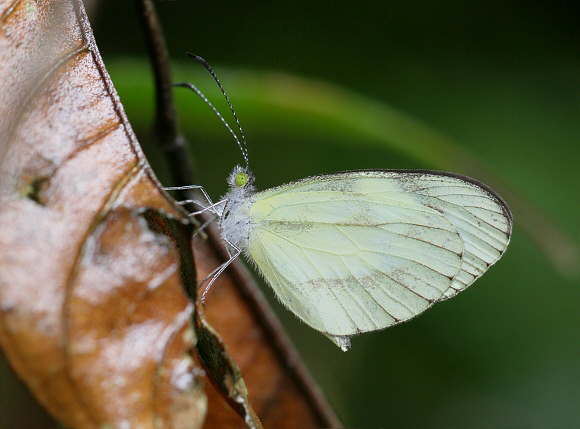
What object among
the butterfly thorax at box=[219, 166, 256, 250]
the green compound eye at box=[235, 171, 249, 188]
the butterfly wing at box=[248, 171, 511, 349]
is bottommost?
the butterfly wing at box=[248, 171, 511, 349]

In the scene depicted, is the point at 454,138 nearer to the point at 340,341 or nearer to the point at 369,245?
the point at 369,245

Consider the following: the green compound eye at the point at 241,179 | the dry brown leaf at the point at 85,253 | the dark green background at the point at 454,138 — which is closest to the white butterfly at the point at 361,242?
the green compound eye at the point at 241,179

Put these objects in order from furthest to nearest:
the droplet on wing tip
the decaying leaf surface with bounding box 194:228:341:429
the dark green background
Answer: the dark green background → the droplet on wing tip → the decaying leaf surface with bounding box 194:228:341:429

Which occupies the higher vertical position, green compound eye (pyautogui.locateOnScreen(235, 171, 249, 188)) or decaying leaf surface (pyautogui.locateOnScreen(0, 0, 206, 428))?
green compound eye (pyautogui.locateOnScreen(235, 171, 249, 188))

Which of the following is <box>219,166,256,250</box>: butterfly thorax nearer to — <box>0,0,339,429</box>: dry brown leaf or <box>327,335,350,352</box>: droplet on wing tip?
<box>327,335,350,352</box>: droplet on wing tip

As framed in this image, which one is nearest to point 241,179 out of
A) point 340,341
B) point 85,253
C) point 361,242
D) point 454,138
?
point 361,242

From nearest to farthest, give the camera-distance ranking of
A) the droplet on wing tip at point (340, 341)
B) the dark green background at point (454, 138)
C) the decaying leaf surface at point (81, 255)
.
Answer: the decaying leaf surface at point (81, 255)
the droplet on wing tip at point (340, 341)
the dark green background at point (454, 138)

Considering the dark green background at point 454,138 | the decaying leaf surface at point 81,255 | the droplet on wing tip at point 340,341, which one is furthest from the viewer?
the dark green background at point 454,138

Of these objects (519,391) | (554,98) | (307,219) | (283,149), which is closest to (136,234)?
(307,219)

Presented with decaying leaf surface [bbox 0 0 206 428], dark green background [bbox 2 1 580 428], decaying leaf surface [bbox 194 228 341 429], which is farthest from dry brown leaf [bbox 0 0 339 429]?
dark green background [bbox 2 1 580 428]

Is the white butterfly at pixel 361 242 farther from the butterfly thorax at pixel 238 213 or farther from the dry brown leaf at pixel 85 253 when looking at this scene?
the dry brown leaf at pixel 85 253
